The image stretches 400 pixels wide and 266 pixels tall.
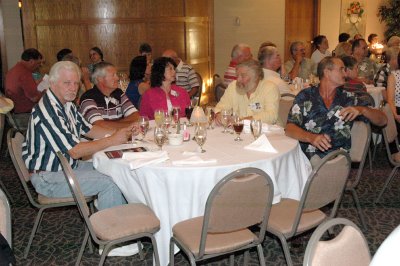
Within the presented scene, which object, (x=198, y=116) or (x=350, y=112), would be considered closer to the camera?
(x=350, y=112)

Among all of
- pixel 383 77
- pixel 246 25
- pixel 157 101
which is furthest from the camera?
pixel 246 25

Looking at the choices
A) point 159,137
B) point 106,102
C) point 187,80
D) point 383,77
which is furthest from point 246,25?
point 159,137

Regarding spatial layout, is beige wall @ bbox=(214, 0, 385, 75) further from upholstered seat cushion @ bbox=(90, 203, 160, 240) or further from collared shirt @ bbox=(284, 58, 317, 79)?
upholstered seat cushion @ bbox=(90, 203, 160, 240)

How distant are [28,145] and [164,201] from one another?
1.17 meters

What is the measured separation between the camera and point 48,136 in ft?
10.9

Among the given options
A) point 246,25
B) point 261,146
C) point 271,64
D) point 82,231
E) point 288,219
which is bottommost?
point 82,231

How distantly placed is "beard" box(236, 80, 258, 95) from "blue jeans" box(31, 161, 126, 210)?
1.62 metres

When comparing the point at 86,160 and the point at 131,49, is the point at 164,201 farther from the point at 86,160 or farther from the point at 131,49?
the point at 131,49

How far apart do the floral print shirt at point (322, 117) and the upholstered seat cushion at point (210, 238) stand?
1.42 m

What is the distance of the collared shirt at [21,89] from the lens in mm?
6363

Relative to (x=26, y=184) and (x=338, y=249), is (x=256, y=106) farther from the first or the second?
(x=338, y=249)

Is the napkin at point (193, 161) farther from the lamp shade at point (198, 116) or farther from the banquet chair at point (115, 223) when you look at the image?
the lamp shade at point (198, 116)

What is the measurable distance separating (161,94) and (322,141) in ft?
6.03

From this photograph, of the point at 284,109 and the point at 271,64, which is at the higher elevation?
the point at 271,64
